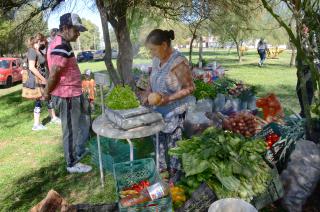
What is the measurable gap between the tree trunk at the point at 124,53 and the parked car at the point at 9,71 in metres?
9.51

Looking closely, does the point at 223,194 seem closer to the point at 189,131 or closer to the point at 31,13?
the point at 189,131

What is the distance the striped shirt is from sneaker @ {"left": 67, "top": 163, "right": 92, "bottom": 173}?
102cm

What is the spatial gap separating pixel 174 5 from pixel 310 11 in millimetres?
6033

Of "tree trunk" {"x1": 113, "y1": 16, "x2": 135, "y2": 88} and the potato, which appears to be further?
"tree trunk" {"x1": 113, "y1": 16, "x2": 135, "y2": 88}

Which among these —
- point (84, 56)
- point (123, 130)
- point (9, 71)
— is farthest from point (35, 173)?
point (84, 56)

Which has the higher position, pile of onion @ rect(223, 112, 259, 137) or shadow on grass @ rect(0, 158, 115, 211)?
pile of onion @ rect(223, 112, 259, 137)

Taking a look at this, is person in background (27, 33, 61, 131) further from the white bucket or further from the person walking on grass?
the white bucket

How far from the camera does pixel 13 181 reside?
171 inches

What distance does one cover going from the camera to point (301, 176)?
3008mm

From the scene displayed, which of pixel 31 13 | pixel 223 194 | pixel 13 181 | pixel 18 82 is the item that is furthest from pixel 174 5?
pixel 18 82

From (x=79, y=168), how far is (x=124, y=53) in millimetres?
4513

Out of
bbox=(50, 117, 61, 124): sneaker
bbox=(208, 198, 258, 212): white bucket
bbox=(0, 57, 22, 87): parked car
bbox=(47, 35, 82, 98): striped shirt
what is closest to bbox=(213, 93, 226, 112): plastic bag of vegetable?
bbox=(47, 35, 82, 98): striped shirt

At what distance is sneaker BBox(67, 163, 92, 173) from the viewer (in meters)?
4.37

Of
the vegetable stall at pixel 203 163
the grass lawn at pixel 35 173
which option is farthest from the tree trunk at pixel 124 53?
the vegetable stall at pixel 203 163
